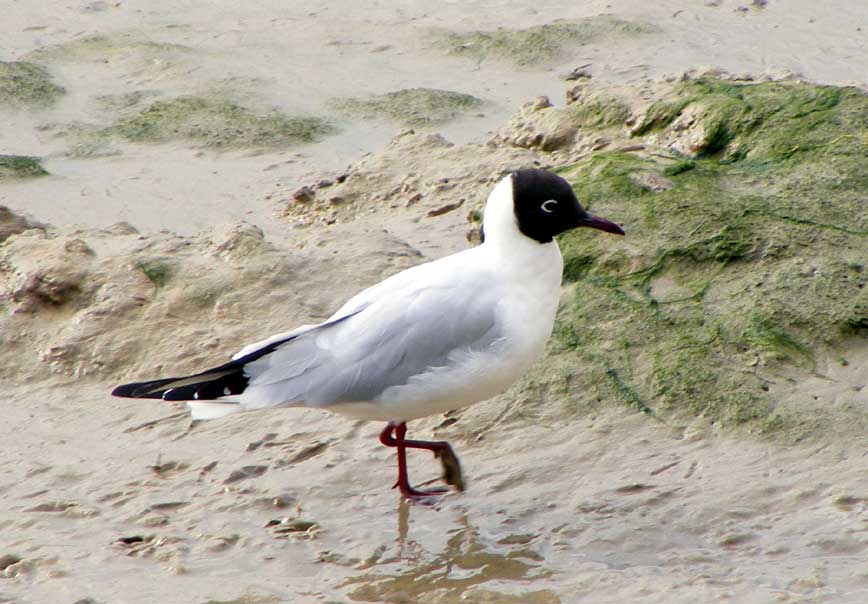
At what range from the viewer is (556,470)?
203 inches

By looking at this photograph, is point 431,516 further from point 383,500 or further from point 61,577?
point 61,577

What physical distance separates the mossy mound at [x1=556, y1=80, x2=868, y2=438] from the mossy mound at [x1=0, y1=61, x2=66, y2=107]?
190 inches

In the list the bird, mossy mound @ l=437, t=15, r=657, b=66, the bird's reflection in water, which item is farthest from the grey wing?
mossy mound @ l=437, t=15, r=657, b=66

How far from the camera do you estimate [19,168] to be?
343 inches

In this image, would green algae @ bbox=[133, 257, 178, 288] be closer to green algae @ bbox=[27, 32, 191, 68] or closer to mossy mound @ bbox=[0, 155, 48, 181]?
mossy mound @ bbox=[0, 155, 48, 181]

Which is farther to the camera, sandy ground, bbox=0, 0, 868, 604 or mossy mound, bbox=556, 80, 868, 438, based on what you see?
mossy mound, bbox=556, 80, 868, 438

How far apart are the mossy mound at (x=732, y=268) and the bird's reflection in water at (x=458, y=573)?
3.05 feet

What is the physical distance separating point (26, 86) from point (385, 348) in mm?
6156

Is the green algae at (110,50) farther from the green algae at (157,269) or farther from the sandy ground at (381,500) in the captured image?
the green algae at (157,269)

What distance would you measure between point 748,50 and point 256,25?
4.02 m

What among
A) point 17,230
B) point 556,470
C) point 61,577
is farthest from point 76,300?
point 556,470

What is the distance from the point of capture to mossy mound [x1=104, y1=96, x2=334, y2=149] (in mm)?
9094

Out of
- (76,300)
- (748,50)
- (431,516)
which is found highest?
(748,50)

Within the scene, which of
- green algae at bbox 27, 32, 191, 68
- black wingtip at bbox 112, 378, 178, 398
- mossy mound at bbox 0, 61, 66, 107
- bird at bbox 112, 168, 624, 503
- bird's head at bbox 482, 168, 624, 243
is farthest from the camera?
green algae at bbox 27, 32, 191, 68
